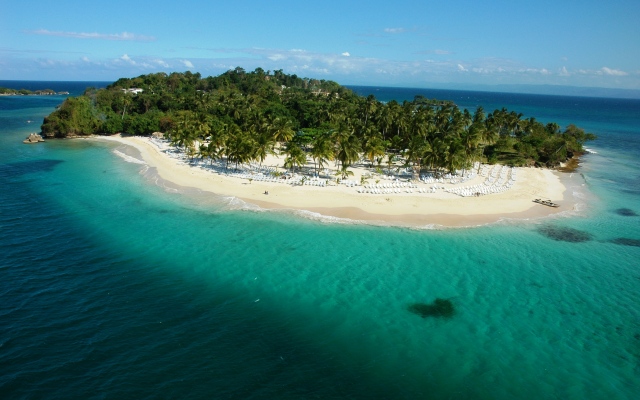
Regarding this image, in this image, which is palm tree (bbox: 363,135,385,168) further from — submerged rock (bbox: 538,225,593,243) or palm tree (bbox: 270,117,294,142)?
submerged rock (bbox: 538,225,593,243)

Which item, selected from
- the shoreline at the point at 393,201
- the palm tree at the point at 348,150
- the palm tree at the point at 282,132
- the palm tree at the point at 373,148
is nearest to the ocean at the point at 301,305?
the shoreline at the point at 393,201

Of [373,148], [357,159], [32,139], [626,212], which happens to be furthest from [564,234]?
[32,139]

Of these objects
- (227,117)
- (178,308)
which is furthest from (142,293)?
(227,117)

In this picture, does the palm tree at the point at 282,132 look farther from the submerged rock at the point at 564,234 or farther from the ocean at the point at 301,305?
the submerged rock at the point at 564,234

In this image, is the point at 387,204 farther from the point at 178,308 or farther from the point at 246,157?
the point at 178,308

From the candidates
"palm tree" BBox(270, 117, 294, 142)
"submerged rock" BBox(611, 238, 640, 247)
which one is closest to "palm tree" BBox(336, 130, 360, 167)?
"palm tree" BBox(270, 117, 294, 142)

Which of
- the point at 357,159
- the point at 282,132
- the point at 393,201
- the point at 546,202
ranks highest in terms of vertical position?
the point at 282,132

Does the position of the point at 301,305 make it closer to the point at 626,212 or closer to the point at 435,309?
the point at 435,309
